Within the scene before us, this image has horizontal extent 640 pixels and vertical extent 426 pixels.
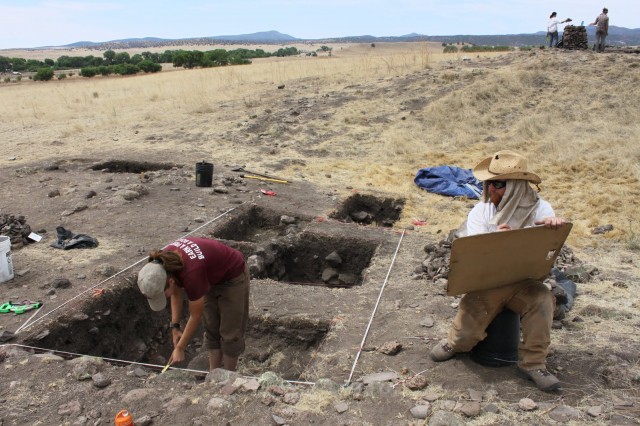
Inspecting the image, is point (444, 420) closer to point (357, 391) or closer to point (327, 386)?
point (357, 391)

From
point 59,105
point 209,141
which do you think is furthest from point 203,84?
point 209,141

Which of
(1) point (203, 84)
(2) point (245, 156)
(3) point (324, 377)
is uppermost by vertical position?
(1) point (203, 84)

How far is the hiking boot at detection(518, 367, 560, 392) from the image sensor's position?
334cm

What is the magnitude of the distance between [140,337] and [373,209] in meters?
4.69

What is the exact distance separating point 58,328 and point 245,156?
7.24m

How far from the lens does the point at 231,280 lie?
396cm

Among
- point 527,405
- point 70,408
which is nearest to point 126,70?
point 70,408

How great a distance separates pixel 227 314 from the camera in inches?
162

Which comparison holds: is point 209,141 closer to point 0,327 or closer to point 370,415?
point 0,327

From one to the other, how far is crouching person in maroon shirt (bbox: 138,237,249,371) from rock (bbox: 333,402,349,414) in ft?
3.60

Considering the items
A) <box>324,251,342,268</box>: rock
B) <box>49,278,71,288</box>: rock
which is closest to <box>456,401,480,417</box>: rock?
<box>324,251,342,268</box>: rock

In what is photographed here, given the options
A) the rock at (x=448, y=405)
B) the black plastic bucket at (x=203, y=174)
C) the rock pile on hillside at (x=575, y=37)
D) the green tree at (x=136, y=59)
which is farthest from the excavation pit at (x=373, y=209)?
the green tree at (x=136, y=59)

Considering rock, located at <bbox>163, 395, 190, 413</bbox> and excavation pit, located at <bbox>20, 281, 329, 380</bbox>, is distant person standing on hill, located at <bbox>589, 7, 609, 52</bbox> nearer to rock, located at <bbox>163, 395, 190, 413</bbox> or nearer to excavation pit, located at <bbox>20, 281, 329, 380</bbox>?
excavation pit, located at <bbox>20, 281, 329, 380</bbox>

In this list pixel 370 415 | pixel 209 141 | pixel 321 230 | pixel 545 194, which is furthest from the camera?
pixel 209 141
